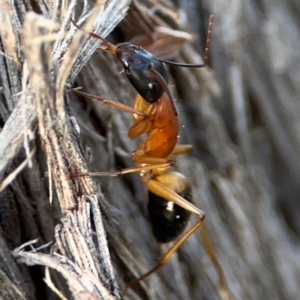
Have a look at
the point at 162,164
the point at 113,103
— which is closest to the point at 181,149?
the point at 162,164

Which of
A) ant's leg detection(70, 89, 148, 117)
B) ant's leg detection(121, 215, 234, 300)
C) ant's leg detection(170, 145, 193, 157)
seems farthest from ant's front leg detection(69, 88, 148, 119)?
ant's leg detection(121, 215, 234, 300)

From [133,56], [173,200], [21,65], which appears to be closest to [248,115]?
[173,200]

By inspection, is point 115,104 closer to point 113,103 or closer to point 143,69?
point 113,103

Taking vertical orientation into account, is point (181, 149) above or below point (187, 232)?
above

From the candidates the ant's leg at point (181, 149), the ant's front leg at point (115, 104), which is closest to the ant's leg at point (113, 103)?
the ant's front leg at point (115, 104)

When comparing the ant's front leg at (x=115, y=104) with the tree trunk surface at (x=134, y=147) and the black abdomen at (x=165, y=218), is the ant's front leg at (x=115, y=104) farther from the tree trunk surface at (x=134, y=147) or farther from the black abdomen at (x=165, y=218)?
the black abdomen at (x=165, y=218)

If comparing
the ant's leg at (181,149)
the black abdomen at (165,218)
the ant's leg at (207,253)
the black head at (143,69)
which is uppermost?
the black head at (143,69)
